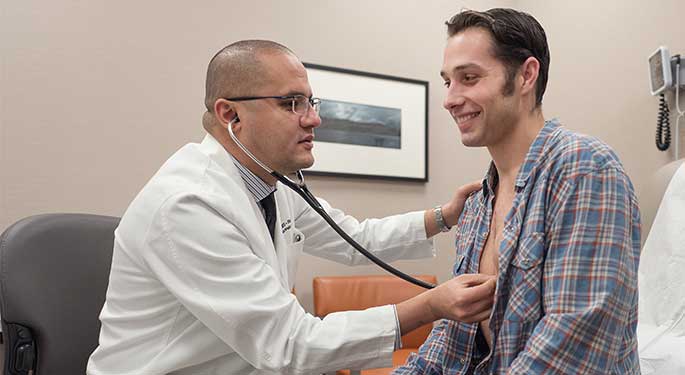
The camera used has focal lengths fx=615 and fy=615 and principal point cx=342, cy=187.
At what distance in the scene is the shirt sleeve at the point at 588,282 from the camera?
991 millimetres

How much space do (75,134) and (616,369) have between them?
2.08 metres

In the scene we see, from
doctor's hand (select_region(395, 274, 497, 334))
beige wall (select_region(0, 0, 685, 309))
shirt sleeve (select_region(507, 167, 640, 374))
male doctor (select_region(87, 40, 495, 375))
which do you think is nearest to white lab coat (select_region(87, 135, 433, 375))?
male doctor (select_region(87, 40, 495, 375))

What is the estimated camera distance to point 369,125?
2941 millimetres

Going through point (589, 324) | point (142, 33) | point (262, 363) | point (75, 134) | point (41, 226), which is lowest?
point (262, 363)

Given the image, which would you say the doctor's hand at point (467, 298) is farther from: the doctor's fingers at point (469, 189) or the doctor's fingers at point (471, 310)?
the doctor's fingers at point (469, 189)

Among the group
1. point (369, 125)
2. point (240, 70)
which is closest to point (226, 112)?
point (240, 70)

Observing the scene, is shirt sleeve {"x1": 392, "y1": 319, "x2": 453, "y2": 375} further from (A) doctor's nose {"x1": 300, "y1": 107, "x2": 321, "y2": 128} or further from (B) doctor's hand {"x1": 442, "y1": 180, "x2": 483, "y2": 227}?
(A) doctor's nose {"x1": 300, "y1": 107, "x2": 321, "y2": 128}

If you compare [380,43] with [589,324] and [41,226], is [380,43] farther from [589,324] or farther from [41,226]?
[589,324]

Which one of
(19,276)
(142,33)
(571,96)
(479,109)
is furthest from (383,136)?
(19,276)

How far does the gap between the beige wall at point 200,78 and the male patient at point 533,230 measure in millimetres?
1531

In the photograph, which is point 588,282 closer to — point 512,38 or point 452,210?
point 512,38

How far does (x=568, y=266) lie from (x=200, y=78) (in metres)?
1.96

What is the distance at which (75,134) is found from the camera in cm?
239

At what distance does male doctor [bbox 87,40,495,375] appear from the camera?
47.6 inches
